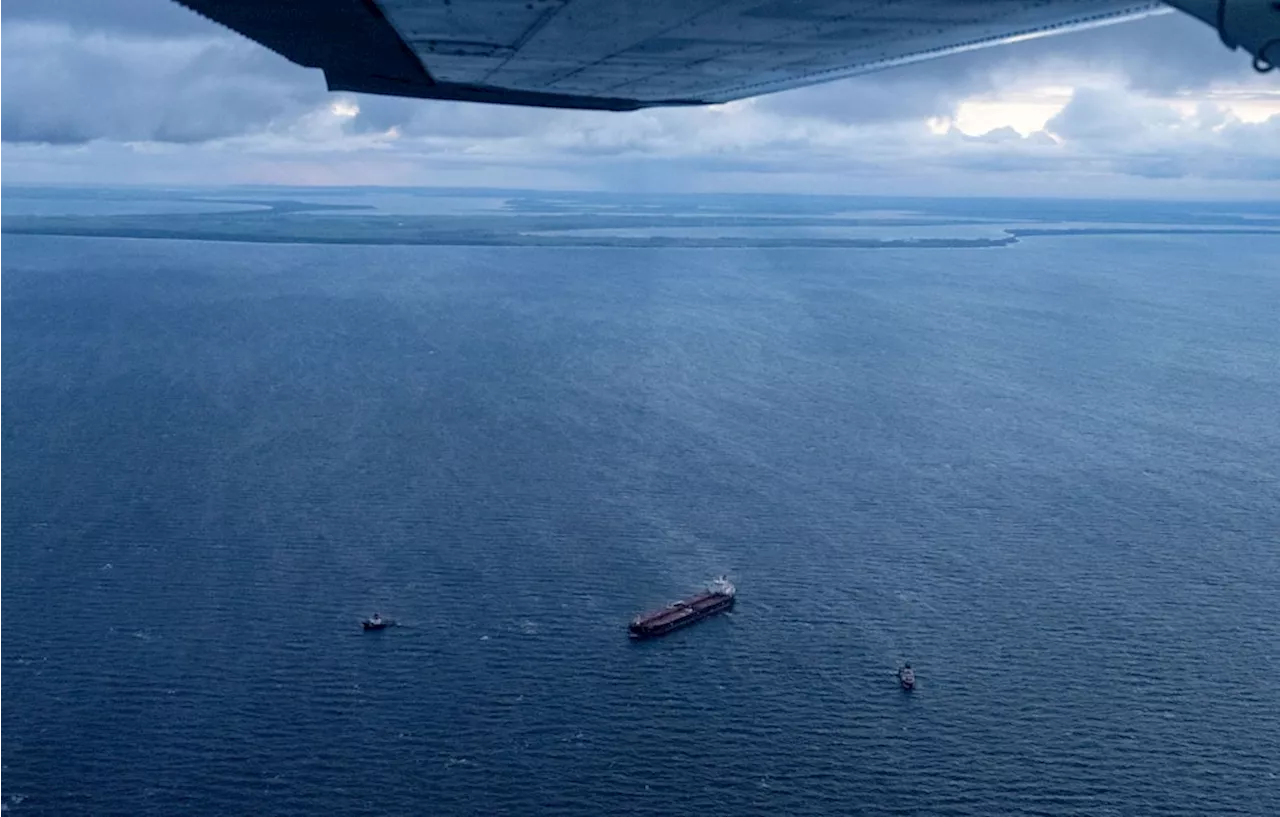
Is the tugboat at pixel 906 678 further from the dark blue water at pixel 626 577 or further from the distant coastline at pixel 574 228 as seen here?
the distant coastline at pixel 574 228

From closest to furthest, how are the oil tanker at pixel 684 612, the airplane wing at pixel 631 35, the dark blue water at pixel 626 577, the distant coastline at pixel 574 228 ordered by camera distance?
the airplane wing at pixel 631 35
the dark blue water at pixel 626 577
the oil tanker at pixel 684 612
the distant coastline at pixel 574 228

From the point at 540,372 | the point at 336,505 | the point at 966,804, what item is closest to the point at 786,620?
the point at 966,804

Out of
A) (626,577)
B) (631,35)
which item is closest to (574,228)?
(626,577)

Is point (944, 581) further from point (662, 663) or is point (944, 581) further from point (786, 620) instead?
point (662, 663)

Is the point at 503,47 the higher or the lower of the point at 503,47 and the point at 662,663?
the higher

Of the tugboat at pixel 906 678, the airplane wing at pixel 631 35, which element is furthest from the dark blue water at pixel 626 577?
the airplane wing at pixel 631 35

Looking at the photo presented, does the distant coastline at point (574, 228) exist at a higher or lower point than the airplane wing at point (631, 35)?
lower

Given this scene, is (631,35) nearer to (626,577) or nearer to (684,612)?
(684,612)

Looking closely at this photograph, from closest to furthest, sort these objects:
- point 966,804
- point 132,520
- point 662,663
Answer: point 966,804
point 662,663
point 132,520
